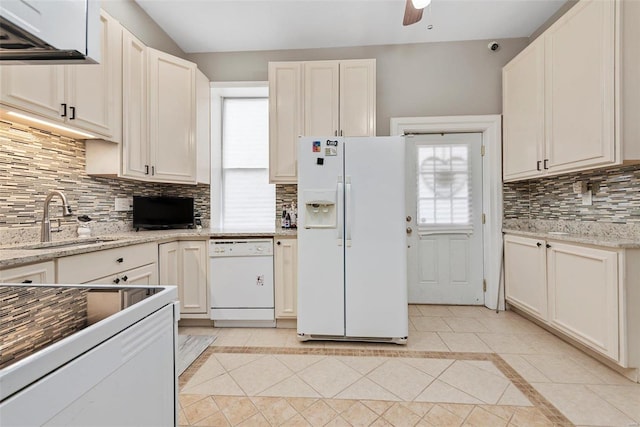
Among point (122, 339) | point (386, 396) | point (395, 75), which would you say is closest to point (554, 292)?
point (386, 396)

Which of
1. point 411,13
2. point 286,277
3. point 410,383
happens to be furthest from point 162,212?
point 411,13

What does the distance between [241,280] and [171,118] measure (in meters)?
1.64

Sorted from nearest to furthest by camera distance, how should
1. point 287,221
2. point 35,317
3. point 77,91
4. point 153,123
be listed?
point 35,317
point 77,91
point 153,123
point 287,221

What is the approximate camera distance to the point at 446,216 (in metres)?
3.20

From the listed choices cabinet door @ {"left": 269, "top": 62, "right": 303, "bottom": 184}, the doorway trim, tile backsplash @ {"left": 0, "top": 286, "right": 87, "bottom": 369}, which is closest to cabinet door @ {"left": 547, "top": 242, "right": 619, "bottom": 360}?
the doorway trim

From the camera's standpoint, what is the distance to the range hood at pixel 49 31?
0.55 metres

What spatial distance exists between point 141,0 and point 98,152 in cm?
142

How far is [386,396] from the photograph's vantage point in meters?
1.68

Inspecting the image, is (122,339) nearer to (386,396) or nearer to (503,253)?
(386,396)

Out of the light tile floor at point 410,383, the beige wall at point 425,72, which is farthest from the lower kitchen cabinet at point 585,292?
the beige wall at point 425,72

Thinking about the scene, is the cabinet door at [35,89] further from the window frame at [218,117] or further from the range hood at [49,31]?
the window frame at [218,117]

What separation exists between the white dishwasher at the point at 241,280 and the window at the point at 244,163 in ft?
2.45

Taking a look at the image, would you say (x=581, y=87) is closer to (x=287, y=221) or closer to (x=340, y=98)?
(x=340, y=98)

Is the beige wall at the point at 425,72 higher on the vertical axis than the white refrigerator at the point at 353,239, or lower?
higher
